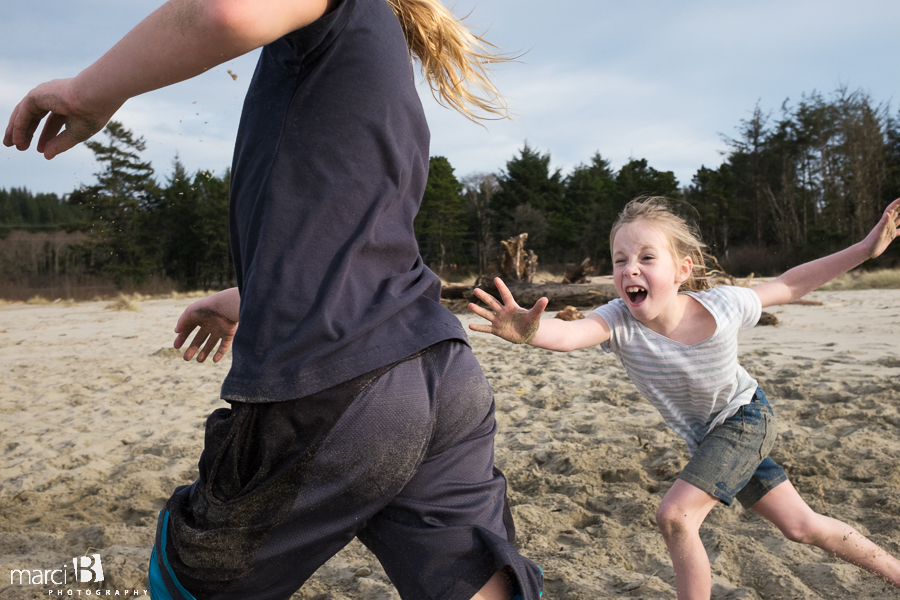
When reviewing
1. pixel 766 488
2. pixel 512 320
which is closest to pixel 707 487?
pixel 766 488

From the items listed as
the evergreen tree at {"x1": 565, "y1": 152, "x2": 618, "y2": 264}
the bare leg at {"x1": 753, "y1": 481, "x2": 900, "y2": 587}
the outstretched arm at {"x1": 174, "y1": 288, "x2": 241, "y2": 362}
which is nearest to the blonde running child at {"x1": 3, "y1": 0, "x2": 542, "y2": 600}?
the outstretched arm at {"x1": 174, "y1": 288, "x2": 241, "y2": 362}

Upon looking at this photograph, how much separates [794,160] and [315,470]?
28622 mm

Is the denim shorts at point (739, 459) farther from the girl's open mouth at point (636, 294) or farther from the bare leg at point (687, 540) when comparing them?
the girl's open mouth at point (636, 294)

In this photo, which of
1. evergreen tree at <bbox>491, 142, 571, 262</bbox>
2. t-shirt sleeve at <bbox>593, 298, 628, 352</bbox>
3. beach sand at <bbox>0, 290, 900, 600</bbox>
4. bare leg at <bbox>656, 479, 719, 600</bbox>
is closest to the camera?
bare leg at <bbox>656, 479, 719, 600</bbox>

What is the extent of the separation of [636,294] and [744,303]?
0.41 meters

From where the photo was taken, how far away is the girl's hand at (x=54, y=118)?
3.33 ft

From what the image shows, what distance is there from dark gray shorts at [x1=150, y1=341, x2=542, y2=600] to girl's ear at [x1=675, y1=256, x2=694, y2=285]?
1.22 meters

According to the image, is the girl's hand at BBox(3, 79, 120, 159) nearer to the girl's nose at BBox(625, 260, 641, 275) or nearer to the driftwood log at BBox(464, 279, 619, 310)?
the girl's nose at BBox(625, 260, 641, 275)

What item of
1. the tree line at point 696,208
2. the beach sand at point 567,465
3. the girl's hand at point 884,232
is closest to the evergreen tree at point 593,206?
the tree line at point 696,208

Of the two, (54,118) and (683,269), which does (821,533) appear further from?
(54,118)

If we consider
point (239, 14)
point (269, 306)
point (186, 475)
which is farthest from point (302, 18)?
point (186, 475)

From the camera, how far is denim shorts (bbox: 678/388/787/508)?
1.98 m

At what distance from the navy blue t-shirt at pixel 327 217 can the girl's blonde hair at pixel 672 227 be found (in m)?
1.12

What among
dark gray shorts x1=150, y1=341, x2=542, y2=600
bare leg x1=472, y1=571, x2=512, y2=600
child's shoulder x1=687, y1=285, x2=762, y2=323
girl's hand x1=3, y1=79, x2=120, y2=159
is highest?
girl's hand x1=3, y1=79, x2=120, y2=159
